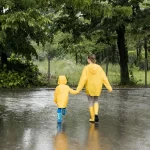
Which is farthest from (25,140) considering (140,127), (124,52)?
(124,52)

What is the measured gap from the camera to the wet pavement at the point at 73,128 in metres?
7.87

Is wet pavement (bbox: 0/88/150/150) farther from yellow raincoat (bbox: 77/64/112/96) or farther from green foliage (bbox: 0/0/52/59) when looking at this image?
green foliage (bbox: 0/0/52/59)

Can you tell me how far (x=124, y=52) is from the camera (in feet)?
84.5

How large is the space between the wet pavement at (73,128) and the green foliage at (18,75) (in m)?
7.61

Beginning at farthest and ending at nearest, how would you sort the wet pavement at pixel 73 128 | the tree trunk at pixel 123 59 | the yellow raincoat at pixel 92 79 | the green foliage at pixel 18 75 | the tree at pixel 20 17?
1. the tree trunk at pixel 123 59
2. the green foliage at pixel 18 75
3. the yellow raincoat at pixel 92 79
4. the tree at pixel 20 17
5. the wet pavement at pixel 73 128

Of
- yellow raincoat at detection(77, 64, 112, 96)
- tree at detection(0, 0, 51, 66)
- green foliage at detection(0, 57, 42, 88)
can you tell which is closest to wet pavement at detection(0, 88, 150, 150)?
yellow raincoat at detection(77, 64, 112, 96)

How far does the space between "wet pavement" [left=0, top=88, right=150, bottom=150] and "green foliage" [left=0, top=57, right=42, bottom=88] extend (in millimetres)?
7611

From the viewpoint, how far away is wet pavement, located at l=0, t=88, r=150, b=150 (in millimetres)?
7867

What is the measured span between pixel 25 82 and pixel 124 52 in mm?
6592

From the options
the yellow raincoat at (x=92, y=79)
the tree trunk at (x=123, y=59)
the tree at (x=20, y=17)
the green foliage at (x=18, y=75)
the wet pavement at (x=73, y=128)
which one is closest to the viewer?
the wet pavement at (x=73, y=128)

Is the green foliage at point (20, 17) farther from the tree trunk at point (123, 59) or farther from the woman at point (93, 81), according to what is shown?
the tree trunk at point (123, 59)

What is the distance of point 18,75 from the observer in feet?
74.2

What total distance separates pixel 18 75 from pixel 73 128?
43.8ft

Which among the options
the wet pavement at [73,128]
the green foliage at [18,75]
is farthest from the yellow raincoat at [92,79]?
the green foliage at [18,75]
